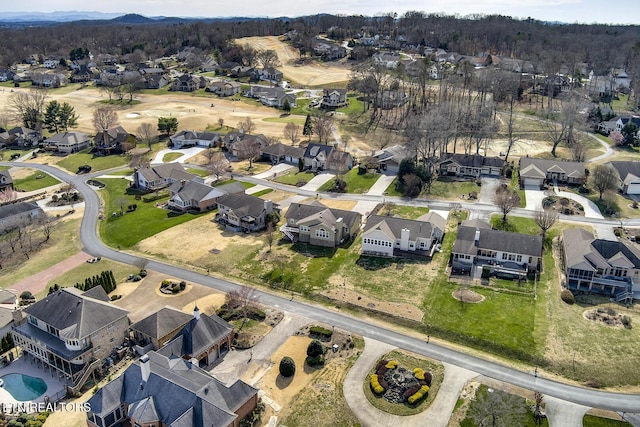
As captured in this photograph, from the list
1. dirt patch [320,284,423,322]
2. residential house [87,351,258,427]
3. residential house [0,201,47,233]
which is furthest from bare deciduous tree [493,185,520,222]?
residential house [0,201,47,233]

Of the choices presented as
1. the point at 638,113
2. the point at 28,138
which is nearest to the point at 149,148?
the point at 28,138

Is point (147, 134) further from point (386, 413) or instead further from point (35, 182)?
point (386, 413)

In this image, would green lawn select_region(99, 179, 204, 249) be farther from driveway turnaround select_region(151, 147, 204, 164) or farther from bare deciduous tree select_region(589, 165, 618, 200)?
bare deciduous tree select_region(589, 165, 618, 200)

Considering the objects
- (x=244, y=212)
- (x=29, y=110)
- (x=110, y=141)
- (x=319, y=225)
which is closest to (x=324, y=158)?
(x=244, y=212)

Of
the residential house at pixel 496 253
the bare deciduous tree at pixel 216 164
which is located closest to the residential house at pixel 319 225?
Answer: the residential house at pixel 496 253

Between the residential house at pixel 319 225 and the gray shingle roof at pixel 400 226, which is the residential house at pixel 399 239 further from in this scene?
the residential house at pixel 319 225
